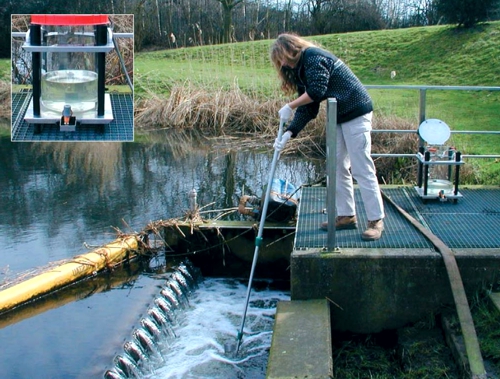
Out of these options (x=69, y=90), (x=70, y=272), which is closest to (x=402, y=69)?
(x=70, y=272)

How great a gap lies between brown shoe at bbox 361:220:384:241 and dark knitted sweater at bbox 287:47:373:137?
910 millimetres

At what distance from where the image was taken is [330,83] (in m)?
6.35

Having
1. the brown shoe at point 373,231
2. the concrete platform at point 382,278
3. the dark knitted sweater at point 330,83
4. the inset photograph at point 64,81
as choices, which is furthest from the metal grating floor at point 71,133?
the brown shoe at point 373,231

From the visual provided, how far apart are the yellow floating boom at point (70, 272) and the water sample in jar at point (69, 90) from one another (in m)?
2.81

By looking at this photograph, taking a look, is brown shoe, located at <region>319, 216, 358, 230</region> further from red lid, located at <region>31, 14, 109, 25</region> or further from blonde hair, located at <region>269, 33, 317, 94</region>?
red lid, located at <region>31, 14, 109, 25</region>

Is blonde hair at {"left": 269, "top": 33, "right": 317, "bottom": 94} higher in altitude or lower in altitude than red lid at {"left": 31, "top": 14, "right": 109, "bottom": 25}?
lower

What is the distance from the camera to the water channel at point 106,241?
6.86 meters

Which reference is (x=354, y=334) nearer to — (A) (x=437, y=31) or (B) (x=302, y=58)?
(B) (x=302, y=58)

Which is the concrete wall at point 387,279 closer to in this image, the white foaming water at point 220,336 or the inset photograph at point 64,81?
the white foaming water at point 220,336

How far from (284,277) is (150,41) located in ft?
60.9

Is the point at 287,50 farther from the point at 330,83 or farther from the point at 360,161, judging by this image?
the point at 360,161

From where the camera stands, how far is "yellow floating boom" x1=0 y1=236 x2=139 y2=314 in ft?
25.1

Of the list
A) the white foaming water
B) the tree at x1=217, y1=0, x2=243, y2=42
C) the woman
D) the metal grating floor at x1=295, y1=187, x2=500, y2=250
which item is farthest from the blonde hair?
the tree at x1=217, y1=0, x2=243, y2=42

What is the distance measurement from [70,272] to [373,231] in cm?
349
